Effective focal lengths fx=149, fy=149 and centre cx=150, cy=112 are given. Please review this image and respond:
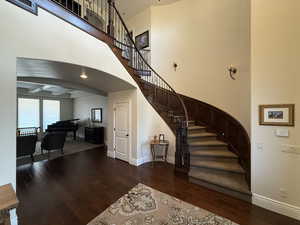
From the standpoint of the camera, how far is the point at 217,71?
4.48 metres

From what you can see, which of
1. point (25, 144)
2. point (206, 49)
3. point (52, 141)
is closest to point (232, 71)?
point (206, 49)

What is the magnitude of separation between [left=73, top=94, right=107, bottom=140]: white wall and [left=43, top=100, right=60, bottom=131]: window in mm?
1075

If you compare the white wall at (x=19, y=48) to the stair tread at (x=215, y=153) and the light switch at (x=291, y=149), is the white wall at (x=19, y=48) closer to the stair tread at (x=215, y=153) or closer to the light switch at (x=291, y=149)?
the stair tread at (x=215, y=153)

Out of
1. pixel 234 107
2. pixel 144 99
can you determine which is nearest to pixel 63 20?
pixel 144 99

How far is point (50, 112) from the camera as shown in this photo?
31.7ft

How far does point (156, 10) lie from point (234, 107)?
467 cm

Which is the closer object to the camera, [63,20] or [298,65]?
[298,65]

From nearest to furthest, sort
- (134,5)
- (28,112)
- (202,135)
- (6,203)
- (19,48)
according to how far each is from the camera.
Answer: (6,203), (19,48), (202,135), (134,5), (28,112)

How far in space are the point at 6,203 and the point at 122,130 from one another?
11.8 ft

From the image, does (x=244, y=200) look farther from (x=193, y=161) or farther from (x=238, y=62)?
(x=238, y=62)

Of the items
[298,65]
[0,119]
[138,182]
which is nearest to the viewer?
[0,119]

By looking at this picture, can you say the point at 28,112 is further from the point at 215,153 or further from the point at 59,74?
the point at 215,153

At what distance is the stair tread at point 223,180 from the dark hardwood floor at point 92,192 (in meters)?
0.20

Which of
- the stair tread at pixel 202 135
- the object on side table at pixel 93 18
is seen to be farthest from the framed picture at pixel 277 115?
the object on side table at pixel 93 18
